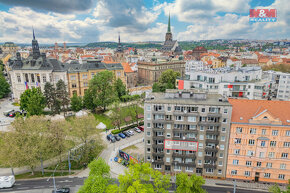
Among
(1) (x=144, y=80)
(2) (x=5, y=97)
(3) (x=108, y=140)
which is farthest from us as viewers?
(1) (x=144, y=80)

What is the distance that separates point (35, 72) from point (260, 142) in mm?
92938

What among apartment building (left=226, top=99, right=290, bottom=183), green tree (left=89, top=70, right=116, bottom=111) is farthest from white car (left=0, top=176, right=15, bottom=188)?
apartment building (left=226, top=99, right=290, bottom=183)

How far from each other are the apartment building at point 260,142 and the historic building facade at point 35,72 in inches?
3121

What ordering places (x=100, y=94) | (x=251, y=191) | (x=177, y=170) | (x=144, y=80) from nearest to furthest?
(x=251, y=191) → (x=177, y=170) → (x=100, y=94) → (x=144, y=80)

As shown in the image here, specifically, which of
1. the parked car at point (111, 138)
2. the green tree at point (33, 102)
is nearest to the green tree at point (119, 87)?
the green tree at point (33, 102)

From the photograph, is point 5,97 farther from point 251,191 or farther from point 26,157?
point 251,191

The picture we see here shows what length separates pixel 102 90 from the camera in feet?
272

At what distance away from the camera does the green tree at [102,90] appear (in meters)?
80.5

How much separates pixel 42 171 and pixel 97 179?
73.2 feet

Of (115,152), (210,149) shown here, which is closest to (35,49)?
(115,152)

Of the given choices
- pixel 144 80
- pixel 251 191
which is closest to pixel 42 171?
pixel 251 191

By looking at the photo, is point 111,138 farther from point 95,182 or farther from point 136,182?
point 136,182

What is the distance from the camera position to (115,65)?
349 feet

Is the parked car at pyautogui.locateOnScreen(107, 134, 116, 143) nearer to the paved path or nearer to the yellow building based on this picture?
the paved path
